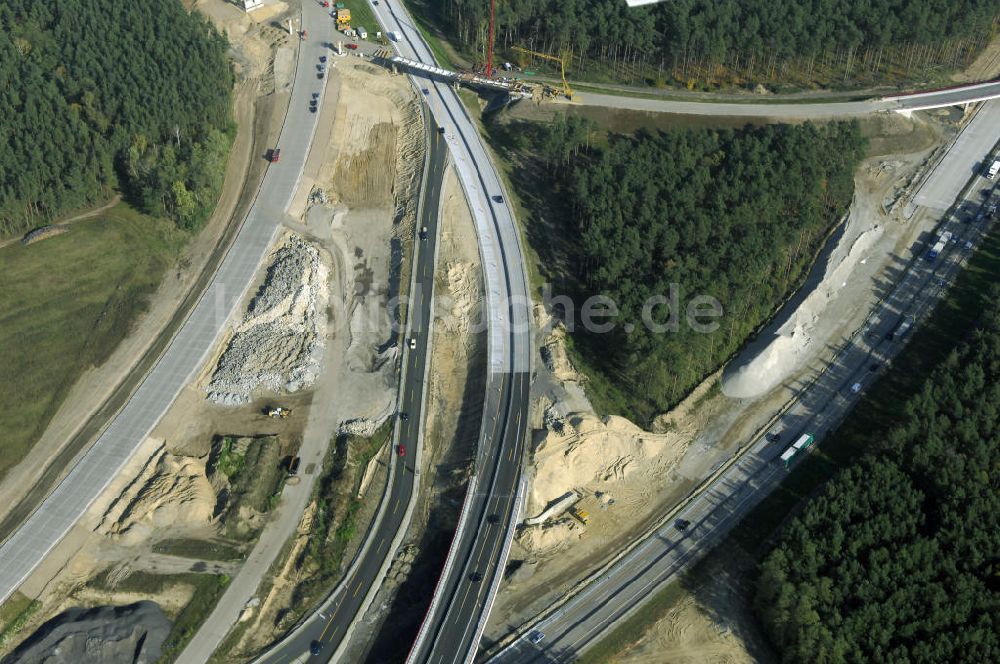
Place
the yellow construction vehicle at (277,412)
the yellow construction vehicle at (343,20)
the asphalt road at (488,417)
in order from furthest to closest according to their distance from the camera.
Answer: the yellow construction vehicle at (343,20) → the yellow construction vehicle at (277,412) → the asphalt road at (488,417)

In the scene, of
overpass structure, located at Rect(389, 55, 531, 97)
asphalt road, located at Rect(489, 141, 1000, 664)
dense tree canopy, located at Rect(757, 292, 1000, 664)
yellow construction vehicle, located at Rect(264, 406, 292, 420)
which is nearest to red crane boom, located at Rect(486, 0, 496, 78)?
overpass structure, located at Rect(389, 55, 531, 97)

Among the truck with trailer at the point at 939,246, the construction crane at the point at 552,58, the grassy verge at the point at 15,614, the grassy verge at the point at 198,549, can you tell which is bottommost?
the grassy verge at the point at 15,614

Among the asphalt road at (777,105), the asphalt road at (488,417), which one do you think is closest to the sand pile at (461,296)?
the asphalt road at (488,417)

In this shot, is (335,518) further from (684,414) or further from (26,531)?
(684,414)

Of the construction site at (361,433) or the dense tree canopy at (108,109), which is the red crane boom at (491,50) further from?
the dense tree canopy at (108,109)

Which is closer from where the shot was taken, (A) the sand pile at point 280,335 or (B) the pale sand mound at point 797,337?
(A) the sand pile at point 280,335

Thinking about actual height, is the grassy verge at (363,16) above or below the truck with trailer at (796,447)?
above

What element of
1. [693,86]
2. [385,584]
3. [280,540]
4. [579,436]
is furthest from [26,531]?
[693,86]
